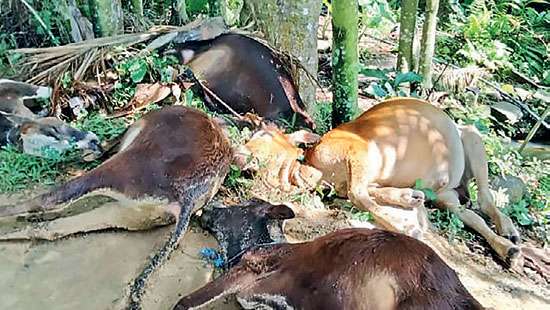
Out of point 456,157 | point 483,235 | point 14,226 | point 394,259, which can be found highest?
point 394,259

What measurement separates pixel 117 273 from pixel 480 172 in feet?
7.46

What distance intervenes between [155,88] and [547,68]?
244 inches

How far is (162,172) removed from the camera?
2986mm

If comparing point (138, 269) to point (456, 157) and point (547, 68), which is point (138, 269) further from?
point (547, 68)

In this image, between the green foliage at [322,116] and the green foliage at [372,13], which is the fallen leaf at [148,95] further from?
Result: the green foliage at [372,13]

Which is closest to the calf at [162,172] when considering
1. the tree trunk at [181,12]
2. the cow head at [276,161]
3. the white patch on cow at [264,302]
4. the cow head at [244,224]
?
the cow head at [244,224]

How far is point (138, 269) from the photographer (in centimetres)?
285

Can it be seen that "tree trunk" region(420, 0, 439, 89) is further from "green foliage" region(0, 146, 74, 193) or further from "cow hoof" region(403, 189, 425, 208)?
"green foliage" region(0, 146, 74, 193)

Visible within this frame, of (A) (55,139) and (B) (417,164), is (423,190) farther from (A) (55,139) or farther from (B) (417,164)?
(A) (55,139)

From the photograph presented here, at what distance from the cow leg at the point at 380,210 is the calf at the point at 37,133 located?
133cm

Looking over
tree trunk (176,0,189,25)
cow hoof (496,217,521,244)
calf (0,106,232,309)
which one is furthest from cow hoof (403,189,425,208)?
tree trunk (176,0,189,25)

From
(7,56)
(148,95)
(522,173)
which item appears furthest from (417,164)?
(7,56)

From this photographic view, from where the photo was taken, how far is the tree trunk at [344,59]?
3.96m

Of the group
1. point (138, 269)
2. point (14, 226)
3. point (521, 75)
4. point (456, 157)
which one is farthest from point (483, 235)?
point (521, 75)
